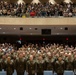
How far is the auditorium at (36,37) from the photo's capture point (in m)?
14.7

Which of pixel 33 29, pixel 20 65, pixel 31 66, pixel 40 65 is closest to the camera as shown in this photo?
pixel 31 66

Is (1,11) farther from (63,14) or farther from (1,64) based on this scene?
(1,64)

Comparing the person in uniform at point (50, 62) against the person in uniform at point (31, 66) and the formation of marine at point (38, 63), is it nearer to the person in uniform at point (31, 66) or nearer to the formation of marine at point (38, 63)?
the formation of marine at point (38, 63)

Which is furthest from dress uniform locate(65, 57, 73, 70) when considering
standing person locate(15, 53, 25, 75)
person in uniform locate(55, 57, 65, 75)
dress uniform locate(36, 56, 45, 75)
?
standing person locate(15, 53, 25, 75)

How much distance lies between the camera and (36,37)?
32.4 meters

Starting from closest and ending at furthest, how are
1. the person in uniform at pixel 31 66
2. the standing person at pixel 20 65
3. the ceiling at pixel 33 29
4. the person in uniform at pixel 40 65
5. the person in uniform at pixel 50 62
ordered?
the person in uniform at pixel 31 66 < the person in uniform at pixel 40 65 < the standing person at pixel 20 65 < the person in uniform at pixel 50 62 < the ceiling at pixel 33 29

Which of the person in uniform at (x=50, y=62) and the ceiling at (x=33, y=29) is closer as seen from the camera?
the person in uniform at (x=50, y=62)

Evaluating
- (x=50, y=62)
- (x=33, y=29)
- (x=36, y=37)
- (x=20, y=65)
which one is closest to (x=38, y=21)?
(x=33, y=29)

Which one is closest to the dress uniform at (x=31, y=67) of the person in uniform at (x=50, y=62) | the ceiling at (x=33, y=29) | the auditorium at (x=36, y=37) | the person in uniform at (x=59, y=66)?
the auditorium at (x=36, y=37)

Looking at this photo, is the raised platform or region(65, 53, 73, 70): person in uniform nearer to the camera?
region(65, 53, 73, 70): person in uniform

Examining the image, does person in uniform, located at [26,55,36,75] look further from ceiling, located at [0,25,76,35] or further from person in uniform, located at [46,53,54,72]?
ceiling, located at [0,25,76,35]

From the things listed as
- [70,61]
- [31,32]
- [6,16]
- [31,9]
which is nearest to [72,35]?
[31,32]

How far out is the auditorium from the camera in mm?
14726

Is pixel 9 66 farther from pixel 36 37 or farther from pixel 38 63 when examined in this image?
pixel 36 37
